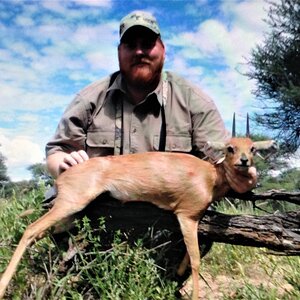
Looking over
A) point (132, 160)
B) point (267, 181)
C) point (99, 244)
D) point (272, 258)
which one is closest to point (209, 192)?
point (132, 160)

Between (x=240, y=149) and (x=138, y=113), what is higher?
(x=138, y=113)

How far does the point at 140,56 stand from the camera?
4.48 m

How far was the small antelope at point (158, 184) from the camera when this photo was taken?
3.54 m

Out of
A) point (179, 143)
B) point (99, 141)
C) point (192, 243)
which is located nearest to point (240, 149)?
point (192, 243)

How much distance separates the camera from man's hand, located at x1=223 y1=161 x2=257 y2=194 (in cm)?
361

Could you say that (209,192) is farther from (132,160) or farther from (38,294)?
(38,294)

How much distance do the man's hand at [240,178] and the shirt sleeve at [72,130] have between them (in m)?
1.39

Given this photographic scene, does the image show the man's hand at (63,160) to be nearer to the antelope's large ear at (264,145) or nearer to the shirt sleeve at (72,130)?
the shirt sleeve at (72,130)

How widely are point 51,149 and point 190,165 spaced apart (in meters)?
1.36

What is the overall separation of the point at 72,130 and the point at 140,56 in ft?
2.63

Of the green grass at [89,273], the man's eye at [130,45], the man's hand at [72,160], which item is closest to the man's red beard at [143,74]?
the man's eye at [130,45]

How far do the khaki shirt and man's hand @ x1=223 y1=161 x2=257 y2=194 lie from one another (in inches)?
33.0

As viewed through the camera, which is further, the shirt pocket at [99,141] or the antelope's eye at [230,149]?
the shirt pocket at [99,141]

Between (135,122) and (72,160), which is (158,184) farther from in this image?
(135,122)
